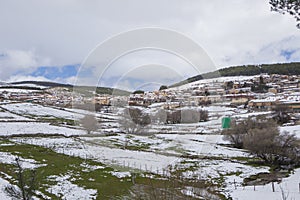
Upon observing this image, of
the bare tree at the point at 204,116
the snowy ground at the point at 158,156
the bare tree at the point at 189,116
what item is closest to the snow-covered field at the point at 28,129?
the snowy ground at the point at 158,156

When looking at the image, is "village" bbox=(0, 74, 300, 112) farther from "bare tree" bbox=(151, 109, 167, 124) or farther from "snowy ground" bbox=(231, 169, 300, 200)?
"snowy ground" bbox=(231, 169, 300, 200)

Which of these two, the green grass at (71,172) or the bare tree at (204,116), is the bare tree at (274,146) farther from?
the bare tree at (204,116)

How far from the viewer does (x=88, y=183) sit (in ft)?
75.8

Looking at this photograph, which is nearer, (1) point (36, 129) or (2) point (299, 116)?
(1) point (36, 129)

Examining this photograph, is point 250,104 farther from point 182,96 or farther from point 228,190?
point 228,190

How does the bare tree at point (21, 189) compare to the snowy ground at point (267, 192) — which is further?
the snowy ground at point (267, 192)

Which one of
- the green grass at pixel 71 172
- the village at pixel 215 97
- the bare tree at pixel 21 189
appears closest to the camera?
the bare tree at pixel 21 189

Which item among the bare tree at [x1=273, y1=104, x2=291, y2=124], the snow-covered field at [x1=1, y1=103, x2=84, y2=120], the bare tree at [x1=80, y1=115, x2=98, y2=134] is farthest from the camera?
the snow-covered field at [x1=1, y1=103, x2=84, y2=120]

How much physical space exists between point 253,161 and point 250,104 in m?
65.9

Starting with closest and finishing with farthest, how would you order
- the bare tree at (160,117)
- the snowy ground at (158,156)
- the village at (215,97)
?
the snowy ground at (158,156)
the bare tree at (160,117)
the village at (215,97)

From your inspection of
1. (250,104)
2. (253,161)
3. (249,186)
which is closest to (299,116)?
(250,104)

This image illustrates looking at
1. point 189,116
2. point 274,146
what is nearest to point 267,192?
point 274,146

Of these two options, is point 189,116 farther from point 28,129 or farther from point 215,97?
point 215,97

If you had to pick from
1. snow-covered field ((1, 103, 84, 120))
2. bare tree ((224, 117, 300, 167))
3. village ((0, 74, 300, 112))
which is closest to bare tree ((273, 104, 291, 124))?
village ((0, 74, 300, 112))
